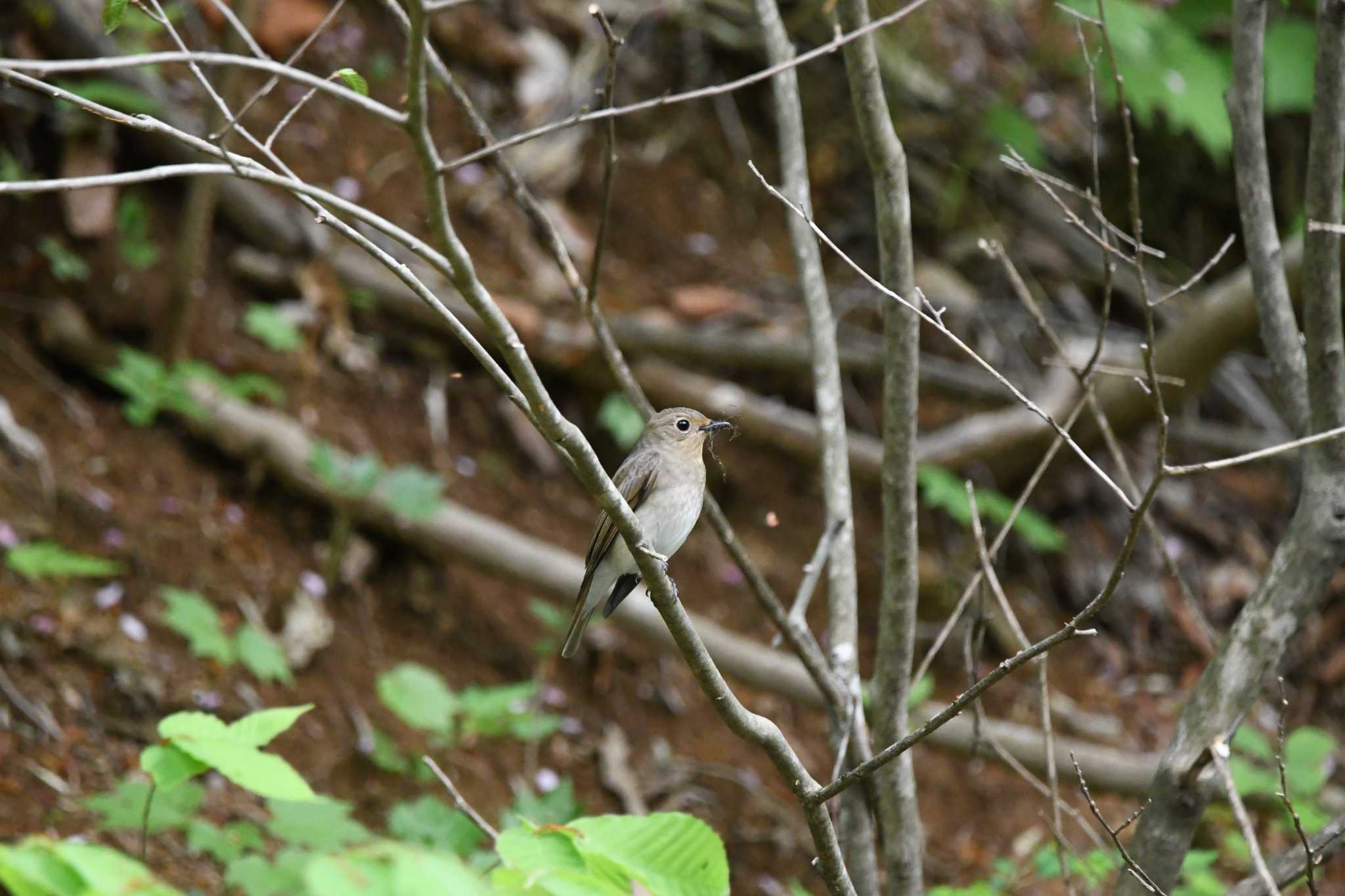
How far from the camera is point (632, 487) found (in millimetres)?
4324

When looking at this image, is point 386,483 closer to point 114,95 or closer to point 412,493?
point 412,493

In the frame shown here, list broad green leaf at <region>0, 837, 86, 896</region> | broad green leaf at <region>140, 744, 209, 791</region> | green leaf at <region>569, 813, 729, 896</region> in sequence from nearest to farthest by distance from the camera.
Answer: broad green leaf at <region>0, 837, 86, 896</region>
green leaf at <region>569, 813, 729, 896</region>
broad green leaf at <region>140, 744, 209, 791</region>

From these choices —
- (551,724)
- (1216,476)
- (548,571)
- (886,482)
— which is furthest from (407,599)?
(1216,476)

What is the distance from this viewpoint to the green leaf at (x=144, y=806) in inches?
151

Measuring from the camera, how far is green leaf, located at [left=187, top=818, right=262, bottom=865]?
4016 millimetres

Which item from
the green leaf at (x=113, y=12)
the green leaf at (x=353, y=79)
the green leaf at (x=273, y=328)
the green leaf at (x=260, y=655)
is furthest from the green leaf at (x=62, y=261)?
the green leaf at (x=353, y=79)

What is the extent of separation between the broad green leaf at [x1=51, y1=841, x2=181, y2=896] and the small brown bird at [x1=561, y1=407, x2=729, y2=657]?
2542mm

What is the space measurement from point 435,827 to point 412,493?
5.34 ft

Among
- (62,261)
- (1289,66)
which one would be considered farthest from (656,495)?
(1289,66)

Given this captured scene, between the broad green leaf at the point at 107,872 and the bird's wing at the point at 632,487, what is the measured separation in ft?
9.05

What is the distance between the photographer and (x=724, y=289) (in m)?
7.95

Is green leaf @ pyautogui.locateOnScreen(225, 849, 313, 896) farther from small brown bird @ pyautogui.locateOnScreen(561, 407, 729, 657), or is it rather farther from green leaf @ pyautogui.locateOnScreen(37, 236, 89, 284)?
green leaf @ pyautogui.locateOnScreen(37, 236, 89, 284)

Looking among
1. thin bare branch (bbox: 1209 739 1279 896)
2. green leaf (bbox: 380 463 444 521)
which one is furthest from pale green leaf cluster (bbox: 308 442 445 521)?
thin bare branch (bbox: 1209 739 1279 896)

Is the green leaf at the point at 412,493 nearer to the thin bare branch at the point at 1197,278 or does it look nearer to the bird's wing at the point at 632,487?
the bird's wing at the point at 632,487
